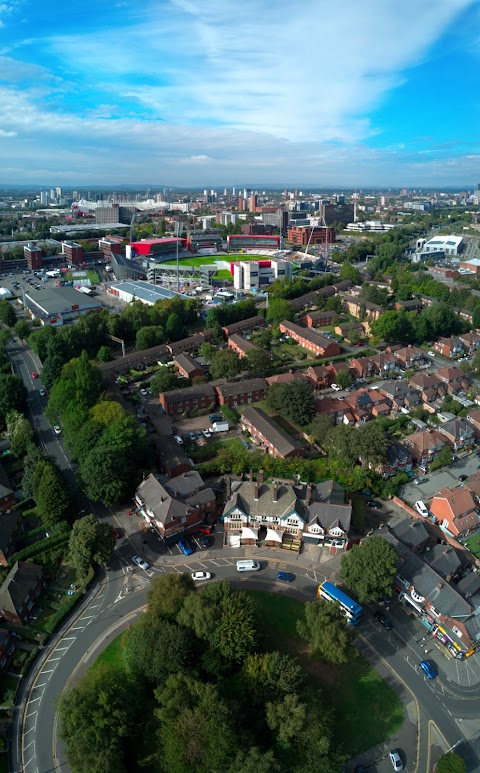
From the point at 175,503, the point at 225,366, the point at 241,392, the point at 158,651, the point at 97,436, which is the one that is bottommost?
the point at 158,651

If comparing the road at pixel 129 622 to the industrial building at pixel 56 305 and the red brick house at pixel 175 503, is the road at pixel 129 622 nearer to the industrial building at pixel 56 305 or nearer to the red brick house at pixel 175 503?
the red brick house at pixel 175 503

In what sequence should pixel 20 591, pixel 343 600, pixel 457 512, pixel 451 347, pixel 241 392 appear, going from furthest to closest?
pixel 451 347 < pixel 241 392 < pixel 457 512 < pixel 20 591 < pixel 343 600

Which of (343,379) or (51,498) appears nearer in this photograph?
(51,498)

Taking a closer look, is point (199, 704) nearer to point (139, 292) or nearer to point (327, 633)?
point (327, 633)

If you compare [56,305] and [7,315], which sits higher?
[56,305]

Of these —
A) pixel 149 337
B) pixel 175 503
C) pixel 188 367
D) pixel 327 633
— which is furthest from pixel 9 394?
pixel 327 633

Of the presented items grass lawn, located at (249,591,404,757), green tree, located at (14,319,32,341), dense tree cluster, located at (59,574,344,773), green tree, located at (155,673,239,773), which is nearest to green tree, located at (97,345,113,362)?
green tree, located at (14,319,32,341)

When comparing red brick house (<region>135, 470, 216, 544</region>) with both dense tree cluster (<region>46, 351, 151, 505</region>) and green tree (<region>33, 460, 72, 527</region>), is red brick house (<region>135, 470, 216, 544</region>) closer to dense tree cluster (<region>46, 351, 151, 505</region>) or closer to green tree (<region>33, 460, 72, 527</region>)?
dense tree cluster (<region>46, 351, 151, 505</region>)
